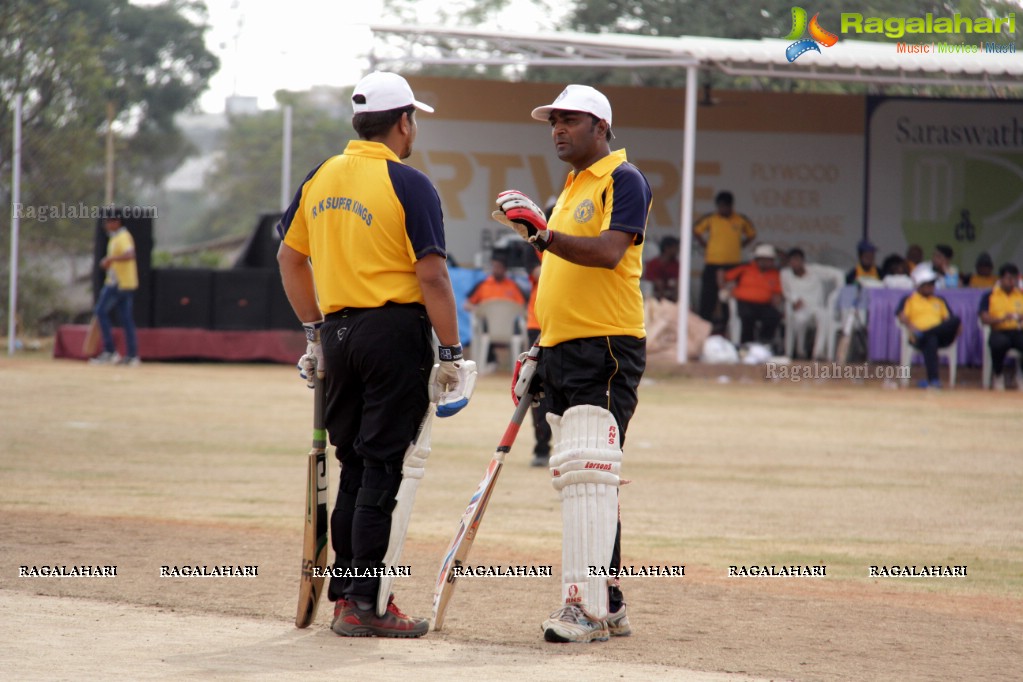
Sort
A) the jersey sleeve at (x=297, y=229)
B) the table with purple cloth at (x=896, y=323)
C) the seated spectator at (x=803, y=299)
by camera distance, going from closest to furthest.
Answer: the jersey sleeve at (x=297, y=229) < the table with purple cloth at (x=896, y=323) < the seated spectator at (x=803, y=299)

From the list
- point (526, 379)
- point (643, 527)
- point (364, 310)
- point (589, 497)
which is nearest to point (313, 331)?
point (364, 310)

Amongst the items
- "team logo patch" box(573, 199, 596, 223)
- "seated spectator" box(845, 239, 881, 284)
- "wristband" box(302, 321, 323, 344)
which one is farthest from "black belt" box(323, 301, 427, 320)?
"seated spectator" box(845, 239, 881, 284)

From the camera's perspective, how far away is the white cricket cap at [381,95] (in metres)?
5.82

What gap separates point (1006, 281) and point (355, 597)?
16.4 metres

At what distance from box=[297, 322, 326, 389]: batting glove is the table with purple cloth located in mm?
16060

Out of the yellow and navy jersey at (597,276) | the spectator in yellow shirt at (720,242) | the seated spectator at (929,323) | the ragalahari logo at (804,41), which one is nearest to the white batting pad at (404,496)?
the yellow and navy jersey at (597,276)

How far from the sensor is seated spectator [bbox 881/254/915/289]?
71.3 ft

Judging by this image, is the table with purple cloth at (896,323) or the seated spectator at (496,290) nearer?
the seated spectator at (496,290)

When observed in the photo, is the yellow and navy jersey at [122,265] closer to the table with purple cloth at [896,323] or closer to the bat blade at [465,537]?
the table with purple cloth at [896,323]

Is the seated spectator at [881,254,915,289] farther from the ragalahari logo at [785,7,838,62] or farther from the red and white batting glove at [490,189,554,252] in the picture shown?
the red and white batting glove at [490,189,554,252]

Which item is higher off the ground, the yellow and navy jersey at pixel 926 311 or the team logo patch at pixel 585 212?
the team logo patch at pixel 585 212

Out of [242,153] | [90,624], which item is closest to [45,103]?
[90,624]

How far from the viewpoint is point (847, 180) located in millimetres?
26781

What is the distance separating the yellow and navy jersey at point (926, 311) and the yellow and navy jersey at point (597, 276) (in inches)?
602
